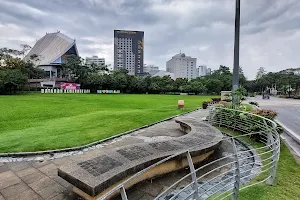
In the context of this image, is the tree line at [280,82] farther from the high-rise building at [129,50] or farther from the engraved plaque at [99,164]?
the high-rise building at [129,50]

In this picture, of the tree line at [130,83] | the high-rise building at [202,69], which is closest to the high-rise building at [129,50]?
the high-rise building at [202,69]

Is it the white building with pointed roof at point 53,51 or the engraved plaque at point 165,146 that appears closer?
the engraved plaque at point 165,146

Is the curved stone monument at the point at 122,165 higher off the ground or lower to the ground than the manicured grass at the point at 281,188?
higher

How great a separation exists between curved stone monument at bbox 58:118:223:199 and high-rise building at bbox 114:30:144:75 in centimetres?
10552

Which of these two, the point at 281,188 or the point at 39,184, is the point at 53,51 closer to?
the point at 39,184

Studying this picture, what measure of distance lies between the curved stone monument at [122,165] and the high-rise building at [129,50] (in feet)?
346

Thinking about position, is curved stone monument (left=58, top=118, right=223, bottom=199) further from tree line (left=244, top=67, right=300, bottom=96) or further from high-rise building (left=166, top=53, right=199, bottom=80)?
high-rise building (left=166, top=53, right=199, bottom=80)

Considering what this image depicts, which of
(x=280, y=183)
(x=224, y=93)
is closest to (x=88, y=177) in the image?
(x=280, y=183)

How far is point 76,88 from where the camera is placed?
4453 cm

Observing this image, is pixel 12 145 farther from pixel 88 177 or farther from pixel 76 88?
pixel 76 88

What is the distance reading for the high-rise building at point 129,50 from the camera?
108875 mm

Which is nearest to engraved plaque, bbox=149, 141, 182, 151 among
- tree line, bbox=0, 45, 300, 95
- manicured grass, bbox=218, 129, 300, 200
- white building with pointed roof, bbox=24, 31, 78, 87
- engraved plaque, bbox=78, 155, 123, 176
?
engraved plaque, bbox=78, 155, 123, 176

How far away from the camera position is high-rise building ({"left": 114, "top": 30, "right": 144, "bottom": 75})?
10888cm

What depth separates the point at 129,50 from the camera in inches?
4318
